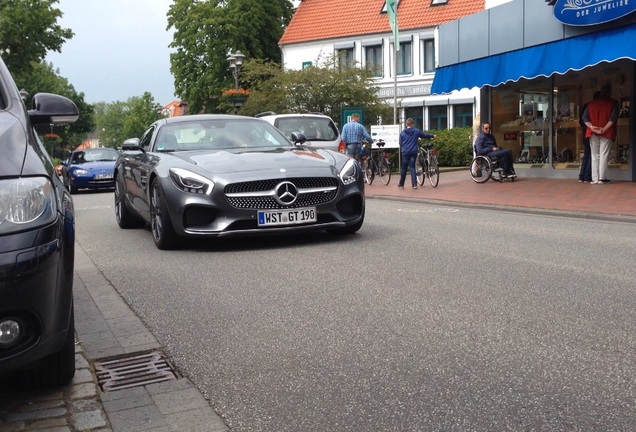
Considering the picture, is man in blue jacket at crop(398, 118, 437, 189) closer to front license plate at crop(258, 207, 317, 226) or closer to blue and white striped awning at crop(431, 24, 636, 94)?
blue and white striped awning at crop(431, 24, 636, 94)

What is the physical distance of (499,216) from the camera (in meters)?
12.8

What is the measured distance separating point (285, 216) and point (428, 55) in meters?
42.0

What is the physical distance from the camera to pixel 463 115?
4741 centimetres

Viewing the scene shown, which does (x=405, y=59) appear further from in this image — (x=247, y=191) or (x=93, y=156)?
(x=247, y=191)

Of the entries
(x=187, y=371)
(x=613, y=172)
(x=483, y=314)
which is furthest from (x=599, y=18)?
(x=187, y=371)

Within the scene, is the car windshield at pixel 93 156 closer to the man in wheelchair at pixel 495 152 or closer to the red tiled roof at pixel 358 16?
the man in wheelchair at pixel 495 152

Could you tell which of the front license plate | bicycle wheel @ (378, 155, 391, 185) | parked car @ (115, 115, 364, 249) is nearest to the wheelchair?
bicycle wheel @ (378, 155, 391, 185)

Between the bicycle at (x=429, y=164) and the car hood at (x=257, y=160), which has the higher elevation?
the car hood at (x=257, y=160)

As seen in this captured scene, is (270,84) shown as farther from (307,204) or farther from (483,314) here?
(483,314)

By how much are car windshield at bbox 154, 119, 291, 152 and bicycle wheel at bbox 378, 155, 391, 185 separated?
1247 cm

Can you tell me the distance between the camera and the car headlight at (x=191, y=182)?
324 inches

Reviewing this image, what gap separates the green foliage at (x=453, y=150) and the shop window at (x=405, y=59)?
17710mm

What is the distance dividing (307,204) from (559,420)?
5.32 m

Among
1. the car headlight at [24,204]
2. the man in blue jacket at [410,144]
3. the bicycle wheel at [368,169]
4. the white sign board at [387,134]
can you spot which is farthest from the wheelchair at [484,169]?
the car headlight at [24,204]
